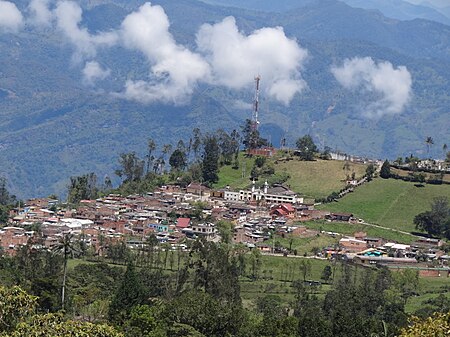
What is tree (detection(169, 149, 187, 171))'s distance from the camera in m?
122

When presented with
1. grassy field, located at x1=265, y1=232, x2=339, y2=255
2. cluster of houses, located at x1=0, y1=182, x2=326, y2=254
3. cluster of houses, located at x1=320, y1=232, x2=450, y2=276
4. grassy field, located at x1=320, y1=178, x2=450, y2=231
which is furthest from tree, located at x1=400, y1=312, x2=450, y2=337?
grassy field, located at x1=320, y1=178, x2=450, y2=231

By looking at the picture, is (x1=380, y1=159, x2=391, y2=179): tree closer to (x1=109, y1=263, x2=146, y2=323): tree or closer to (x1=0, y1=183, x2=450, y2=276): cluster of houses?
(x1=0, y1=183, x2=450, y2=276): cluster of houses

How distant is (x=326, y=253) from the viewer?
87750 mm

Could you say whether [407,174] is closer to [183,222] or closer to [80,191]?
[183,222]

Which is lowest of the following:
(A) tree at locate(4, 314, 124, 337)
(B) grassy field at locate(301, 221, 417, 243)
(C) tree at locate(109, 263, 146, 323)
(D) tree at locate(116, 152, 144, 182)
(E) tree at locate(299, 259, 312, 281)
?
(C) tree at locate(109, 263, 146, 323)

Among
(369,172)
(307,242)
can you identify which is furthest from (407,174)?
(307,242)

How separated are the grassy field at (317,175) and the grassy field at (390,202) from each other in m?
3.82

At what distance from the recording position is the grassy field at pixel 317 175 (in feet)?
372

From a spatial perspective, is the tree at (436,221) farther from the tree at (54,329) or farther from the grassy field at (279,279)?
the tree at (54,329)

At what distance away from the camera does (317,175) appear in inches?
4628

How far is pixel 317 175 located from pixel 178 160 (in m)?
18.4

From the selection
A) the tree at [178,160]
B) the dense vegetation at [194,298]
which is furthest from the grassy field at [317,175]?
the dense vegetation at [194,298]

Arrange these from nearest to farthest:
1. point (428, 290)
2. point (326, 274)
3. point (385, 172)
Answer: point (428, 290) < point (326, 274) < point (385, 172)

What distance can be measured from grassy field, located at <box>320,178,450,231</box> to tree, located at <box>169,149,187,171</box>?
943 inches
